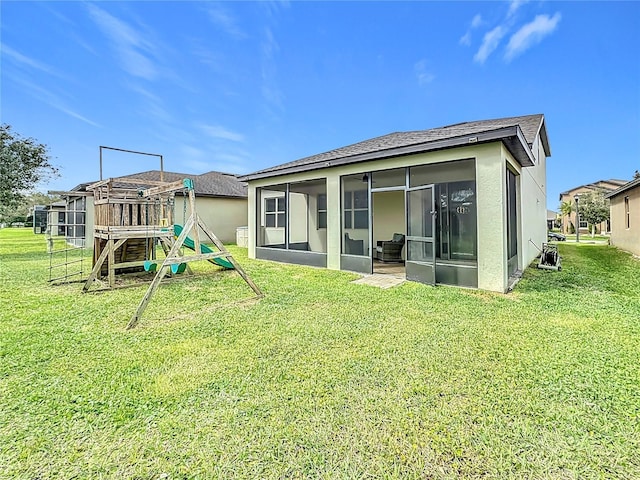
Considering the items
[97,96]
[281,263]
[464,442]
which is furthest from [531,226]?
[97,96]

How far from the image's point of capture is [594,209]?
31.7 meters

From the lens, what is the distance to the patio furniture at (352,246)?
787 centimetres

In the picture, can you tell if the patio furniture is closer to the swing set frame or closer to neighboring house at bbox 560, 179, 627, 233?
the swing set frame

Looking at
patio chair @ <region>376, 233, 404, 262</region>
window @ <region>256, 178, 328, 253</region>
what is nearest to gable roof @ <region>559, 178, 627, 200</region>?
patio chair @ <region>376, 233, 404, 262</region>

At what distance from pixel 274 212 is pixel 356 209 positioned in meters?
5.08

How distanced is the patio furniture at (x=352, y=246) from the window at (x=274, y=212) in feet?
15.3

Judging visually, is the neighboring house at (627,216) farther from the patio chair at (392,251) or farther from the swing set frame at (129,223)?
the swing set frame at (129,223)

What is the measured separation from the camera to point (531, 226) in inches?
391

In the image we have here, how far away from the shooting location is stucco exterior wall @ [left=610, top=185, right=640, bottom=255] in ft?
38.4

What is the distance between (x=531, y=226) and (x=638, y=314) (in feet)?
20.6

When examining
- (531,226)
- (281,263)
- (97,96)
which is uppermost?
(97,96)

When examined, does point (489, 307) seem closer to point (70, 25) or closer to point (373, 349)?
point (373, 349)

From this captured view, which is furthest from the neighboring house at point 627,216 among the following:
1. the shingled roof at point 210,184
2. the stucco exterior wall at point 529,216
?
the shingled roof at point 210,184

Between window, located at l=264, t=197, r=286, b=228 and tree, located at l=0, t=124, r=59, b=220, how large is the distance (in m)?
9.43
